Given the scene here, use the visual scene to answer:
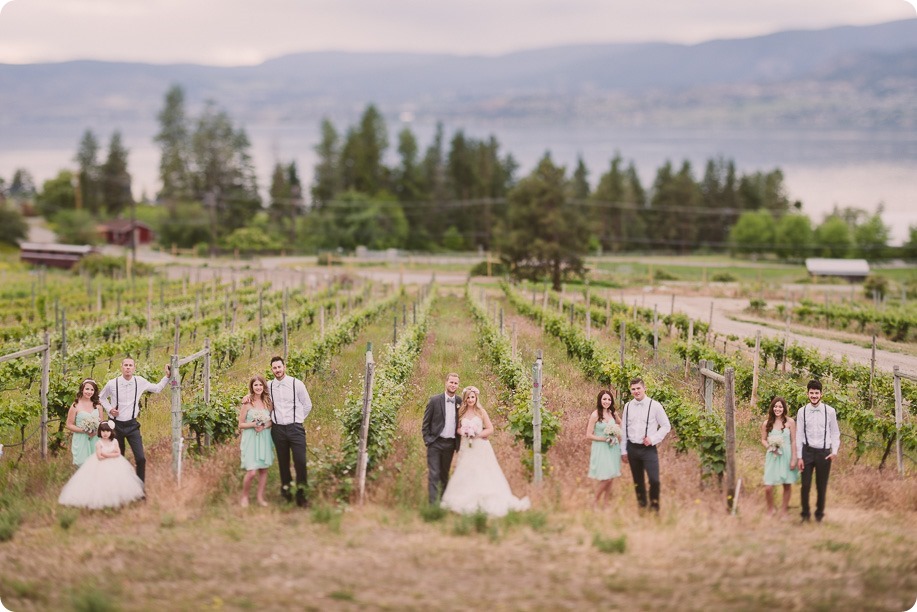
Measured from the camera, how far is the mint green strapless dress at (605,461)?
30.8 ft

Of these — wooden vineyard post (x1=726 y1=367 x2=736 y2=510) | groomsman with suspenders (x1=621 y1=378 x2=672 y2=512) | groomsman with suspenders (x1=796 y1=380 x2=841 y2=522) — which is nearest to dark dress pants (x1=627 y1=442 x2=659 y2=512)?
groomsman with suspenders (x1=621 y1=378 x2=672 y2=512)

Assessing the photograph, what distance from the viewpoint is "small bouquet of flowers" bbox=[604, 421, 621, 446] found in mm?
9391

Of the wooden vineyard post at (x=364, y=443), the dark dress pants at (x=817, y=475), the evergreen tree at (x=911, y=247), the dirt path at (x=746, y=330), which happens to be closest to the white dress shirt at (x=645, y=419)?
the dark dress pants at (x=817, y=475)

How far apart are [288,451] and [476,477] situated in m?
2.17

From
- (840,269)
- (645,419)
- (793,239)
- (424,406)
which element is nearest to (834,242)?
(793,239)

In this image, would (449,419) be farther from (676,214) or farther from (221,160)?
(221,160)

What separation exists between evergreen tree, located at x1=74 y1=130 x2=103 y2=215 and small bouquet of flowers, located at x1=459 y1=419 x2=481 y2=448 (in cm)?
9585

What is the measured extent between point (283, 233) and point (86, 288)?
4346cm

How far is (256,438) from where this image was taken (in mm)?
9562

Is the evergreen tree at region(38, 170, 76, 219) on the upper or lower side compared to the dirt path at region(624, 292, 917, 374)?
upper

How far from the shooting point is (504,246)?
51875mm

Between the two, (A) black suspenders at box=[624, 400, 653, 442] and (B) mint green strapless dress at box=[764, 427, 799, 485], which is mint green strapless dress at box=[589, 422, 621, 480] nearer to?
(A) black suspenders at box=[624, 400, 653, 442]

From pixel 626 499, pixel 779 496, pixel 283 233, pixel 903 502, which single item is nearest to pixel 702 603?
pixel 626 499

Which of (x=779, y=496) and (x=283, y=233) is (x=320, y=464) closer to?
(x=779, y=496)
